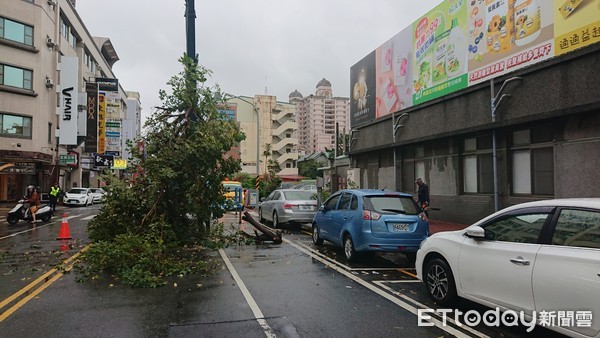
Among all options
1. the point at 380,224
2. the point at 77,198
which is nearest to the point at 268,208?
the point at 380,224

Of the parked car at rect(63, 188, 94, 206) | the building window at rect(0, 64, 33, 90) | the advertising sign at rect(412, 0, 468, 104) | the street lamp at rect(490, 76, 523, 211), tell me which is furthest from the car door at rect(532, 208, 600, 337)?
the building window at rect(0, 64, 33, 90)

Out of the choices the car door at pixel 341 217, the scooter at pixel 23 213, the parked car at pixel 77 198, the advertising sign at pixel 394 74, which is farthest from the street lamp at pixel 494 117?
the parked car at pixel 77 198

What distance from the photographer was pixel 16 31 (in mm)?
32000

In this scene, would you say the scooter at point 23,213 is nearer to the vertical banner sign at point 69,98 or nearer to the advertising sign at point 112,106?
the vertical banner sign at point 69,98

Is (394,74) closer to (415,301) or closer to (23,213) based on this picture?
(415,301)

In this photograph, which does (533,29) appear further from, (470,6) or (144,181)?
(144,181)

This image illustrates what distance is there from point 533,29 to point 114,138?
46.3 meters

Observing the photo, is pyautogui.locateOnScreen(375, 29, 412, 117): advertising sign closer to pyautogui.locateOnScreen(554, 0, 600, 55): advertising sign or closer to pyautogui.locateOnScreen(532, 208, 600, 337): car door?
pyautogui.locateOnScreen(554, 0, 600, 55): advertising sign

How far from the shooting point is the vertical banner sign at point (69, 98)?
35219 millimetres

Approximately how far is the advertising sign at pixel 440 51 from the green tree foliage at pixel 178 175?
29.7 feet

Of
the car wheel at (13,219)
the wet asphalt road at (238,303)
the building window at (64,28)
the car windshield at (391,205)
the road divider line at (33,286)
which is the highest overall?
the building window at (64,28)

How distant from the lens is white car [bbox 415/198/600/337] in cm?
395

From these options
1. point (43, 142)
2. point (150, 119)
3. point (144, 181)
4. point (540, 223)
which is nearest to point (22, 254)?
point (144, 181)

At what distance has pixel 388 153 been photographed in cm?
1988
